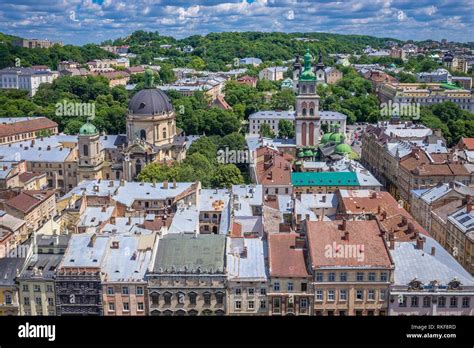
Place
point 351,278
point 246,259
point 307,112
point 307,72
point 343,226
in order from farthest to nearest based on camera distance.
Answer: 1. point 307,72
2. point 307,112
3. point 246,259
4. point 343,226
5. point 351,278

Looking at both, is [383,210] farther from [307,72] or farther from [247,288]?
[307,72]

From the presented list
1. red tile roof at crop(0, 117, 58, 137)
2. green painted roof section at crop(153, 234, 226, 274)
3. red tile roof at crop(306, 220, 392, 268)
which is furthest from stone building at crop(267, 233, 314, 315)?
red tile roof at crop(0, 117, 58, 137)

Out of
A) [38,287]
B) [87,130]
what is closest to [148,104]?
[87,130]
